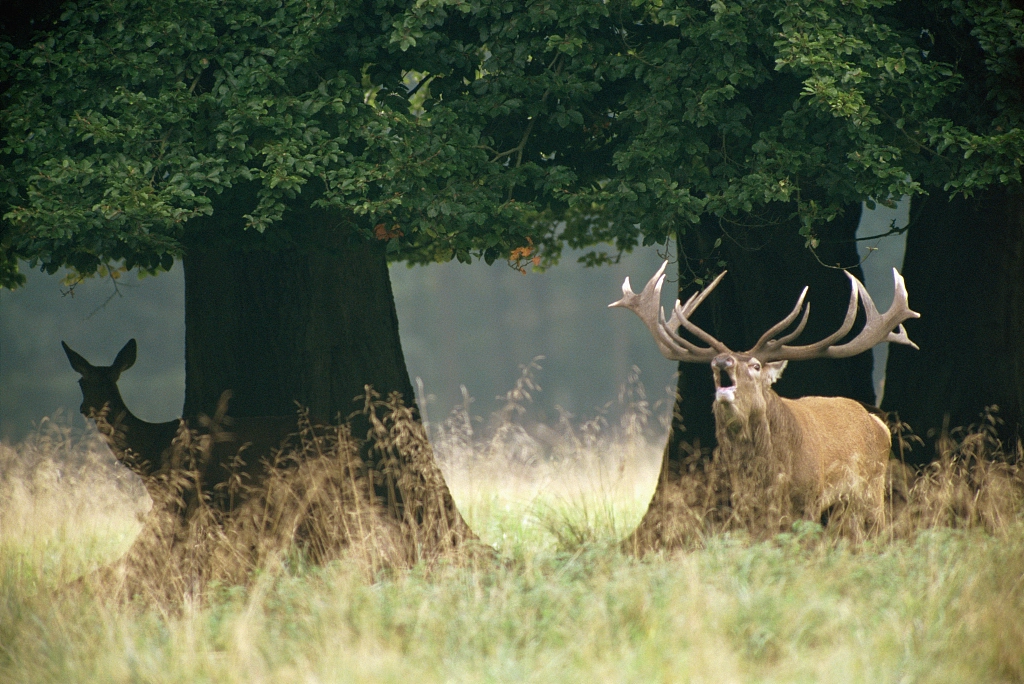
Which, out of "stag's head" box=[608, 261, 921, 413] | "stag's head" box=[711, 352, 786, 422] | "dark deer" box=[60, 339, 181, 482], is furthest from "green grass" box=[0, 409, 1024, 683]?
"dark deer" box=[60, 339, 181, 482]

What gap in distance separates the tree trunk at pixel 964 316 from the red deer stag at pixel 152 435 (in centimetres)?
513

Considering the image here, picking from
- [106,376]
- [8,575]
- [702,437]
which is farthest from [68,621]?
[702,437]

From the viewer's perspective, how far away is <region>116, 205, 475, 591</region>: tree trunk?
716 cm

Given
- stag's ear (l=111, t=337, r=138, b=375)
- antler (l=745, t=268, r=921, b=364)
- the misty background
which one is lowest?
the misty background

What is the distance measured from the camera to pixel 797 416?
24.3ft

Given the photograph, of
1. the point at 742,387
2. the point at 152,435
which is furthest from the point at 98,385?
the point at 742,387

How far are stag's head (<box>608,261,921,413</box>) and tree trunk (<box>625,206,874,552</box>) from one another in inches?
31.8

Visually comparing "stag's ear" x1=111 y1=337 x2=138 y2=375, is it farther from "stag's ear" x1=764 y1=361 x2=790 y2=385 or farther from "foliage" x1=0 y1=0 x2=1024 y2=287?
"stag's ear" x1=764 y1=361 x2=790 y2=385

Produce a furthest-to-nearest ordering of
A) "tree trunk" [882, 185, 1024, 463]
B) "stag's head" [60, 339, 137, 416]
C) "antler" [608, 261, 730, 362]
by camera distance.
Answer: "stag's head" [60, 339, 137, 416] < "tree trunk" [882, 185, 1024, 463] < "antler" [608, 261, 730, 362]

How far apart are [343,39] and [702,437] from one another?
4314 millimetres

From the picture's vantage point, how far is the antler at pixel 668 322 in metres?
7.55

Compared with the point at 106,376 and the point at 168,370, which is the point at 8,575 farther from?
the point at 168,370

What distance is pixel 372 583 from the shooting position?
6512 mm

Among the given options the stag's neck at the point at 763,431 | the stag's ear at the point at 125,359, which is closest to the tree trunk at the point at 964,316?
the stag's neck at the point at 763,431
